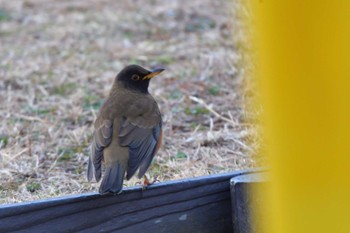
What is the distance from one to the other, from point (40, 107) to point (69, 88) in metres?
0.54

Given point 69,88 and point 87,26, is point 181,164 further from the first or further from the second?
point 87,26

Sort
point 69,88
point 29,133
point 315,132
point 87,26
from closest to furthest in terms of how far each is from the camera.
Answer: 1. point 315,132
2. point 29,133
3. point 69,88
4. point 87,26

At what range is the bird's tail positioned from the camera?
350cm

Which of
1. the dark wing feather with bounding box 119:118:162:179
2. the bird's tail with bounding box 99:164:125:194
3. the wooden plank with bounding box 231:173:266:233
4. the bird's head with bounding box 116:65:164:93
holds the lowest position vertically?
the wooden plank with bounding box 231:173:266:233

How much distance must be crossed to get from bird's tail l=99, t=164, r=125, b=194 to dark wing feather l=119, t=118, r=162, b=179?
0.07 m

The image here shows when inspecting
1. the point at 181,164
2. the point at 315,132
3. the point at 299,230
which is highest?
the point at 315,132

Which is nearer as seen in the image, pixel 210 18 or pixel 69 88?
pixel 69 88

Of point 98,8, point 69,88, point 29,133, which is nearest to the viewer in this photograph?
Answer: point 29,133

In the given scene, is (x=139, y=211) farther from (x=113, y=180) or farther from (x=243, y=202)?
(x=243, y=202)

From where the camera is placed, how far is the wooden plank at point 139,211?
11.0 ft

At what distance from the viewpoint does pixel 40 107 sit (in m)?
6.07

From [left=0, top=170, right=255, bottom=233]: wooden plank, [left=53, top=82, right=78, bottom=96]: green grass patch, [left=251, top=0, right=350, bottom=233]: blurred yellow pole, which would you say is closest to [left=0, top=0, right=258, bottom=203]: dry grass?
[left=53, top=82, right=78, bottom=96]: green grass patch

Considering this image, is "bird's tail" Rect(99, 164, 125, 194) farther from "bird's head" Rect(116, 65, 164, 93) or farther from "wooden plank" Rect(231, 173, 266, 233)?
"bird's head" Rect(116, 65, 164, 93)

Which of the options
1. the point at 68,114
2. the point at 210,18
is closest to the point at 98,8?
the point at 210,18
